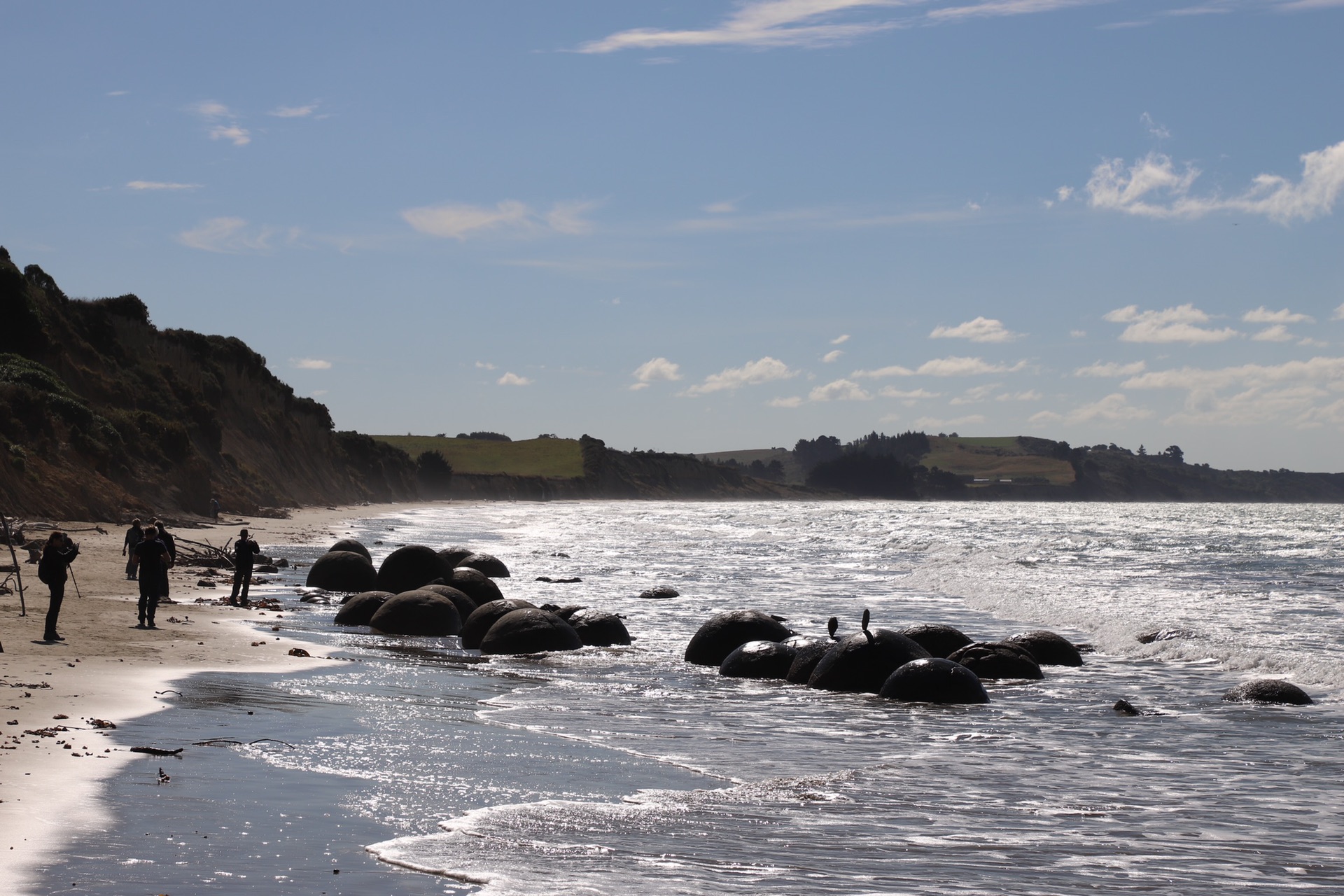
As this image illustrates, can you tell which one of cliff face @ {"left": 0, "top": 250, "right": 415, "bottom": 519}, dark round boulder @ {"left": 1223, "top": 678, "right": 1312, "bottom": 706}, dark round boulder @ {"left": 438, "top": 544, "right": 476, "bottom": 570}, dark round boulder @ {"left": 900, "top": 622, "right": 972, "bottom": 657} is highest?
cliff face @ {"left": 0, "top": 250, "right": 415, "bottom": 519}

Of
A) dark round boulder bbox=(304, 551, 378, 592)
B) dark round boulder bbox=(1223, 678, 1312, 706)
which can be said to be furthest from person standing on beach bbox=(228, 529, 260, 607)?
dark round boulder bbox=(1223, 678, 1312, 706)

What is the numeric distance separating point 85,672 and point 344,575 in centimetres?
1508

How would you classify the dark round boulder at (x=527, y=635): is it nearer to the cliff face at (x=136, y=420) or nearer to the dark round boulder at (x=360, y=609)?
the dark round boulder at (x=360, y=609)

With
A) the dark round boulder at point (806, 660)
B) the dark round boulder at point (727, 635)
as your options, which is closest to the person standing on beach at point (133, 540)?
the dark round boulder at point (727, 635)

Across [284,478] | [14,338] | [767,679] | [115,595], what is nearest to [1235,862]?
[767,679]

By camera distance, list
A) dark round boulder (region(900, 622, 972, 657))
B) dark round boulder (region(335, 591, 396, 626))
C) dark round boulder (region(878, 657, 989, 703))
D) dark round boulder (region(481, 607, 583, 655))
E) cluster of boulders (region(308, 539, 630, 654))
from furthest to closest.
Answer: dark round boulder (region(335, 591, 396, 626)) < cluster of boulders (region(308, 539, 630, 654)) < dark round boulder (region(481, 607, 583, 655)) < dark round boulder (region(900, 622, 972, 657)) < dark round boulder (region(878, 657, 989, 703))

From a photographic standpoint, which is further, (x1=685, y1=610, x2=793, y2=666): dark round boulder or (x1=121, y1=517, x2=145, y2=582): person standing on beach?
(x1=121, y1=517, x2=145, y2=582): person standing on beach

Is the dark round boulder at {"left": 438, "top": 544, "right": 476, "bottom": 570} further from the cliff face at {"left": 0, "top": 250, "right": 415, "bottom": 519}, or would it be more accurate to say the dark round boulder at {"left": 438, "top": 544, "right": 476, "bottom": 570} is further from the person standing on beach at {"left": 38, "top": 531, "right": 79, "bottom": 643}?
the person standing on beach at {"left": 38, "top": 531, "right": 79, "bottom": 643}

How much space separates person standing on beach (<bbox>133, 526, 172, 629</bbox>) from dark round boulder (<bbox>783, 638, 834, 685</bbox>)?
10169mm

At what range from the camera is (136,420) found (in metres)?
58.2

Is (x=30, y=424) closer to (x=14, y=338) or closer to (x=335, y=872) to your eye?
(x=14, y=338)

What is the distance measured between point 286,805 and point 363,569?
21.0 metres

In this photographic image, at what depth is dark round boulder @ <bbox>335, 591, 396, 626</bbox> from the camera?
869 inches

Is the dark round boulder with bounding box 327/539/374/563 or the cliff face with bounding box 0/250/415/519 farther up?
the cliff face with bounding box 0/250/415/519
